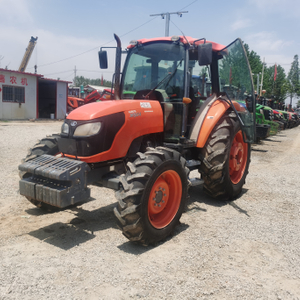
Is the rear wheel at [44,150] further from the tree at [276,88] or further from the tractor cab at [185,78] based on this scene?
the tree at [276,88]

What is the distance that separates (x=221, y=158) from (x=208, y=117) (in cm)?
69

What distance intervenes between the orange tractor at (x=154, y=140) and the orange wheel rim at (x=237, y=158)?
19mm

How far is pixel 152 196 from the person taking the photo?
3.69 meters

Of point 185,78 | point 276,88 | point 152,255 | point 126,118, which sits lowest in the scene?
point 152,255

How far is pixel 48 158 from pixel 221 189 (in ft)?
9.35

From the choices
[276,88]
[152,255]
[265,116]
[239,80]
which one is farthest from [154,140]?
[276,88]

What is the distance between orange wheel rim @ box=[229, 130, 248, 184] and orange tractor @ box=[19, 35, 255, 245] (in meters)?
0.02

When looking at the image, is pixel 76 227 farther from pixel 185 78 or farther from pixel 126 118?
pixel 185 78

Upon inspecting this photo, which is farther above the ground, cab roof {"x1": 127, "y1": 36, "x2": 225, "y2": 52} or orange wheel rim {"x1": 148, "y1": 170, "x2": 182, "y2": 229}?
cab roof {"x1": 127, "y1": 36, "x2": 225, "y2": 52}

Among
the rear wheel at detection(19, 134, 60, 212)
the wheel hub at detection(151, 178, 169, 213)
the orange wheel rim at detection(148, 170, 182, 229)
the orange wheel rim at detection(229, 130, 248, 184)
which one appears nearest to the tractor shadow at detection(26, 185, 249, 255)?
the rear wheel at detection(19, 134, 60, 212)

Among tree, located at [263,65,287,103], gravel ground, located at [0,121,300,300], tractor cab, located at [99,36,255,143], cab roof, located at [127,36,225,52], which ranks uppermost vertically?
tree, located at [263,65,287,103]

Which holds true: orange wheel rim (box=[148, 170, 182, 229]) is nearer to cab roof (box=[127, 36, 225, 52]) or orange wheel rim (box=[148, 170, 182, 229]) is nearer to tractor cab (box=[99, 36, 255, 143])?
tractor cab (box=[99, 36, 255, 143])

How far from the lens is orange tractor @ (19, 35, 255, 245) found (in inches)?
135

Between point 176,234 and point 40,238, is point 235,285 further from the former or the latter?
point 40,238
